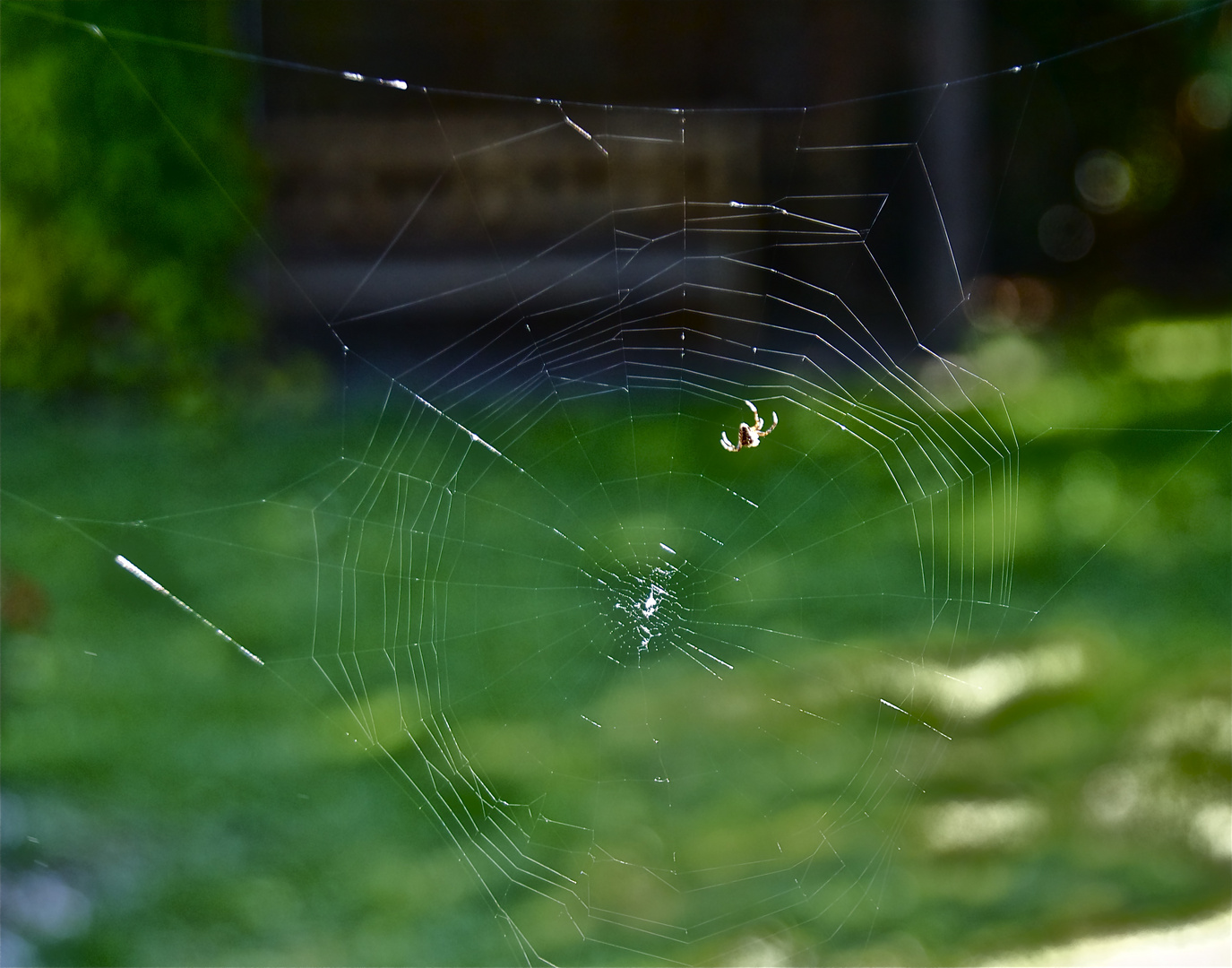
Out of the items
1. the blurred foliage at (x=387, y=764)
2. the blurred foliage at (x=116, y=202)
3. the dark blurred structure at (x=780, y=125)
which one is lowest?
the blurred foliage at (x=387, y=764)

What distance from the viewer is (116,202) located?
507 centimetres

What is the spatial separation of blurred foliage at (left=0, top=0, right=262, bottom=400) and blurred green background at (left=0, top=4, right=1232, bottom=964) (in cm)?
1

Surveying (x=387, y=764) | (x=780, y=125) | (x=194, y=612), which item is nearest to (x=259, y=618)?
(x=194, y=612)

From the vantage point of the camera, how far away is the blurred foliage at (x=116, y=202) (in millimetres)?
4926

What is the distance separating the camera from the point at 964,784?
3.20 m

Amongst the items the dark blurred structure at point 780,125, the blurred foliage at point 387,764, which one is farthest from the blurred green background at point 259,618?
the dark blurred structure at point 780,125

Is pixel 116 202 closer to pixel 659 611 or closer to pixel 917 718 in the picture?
pixel 659 611

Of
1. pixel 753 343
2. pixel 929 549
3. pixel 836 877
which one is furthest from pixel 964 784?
pixel 753 343

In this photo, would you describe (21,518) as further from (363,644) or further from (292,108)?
(292,108)

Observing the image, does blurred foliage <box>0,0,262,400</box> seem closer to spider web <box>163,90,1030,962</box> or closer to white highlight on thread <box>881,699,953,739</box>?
spider web <box>163,90,1030,962</box>

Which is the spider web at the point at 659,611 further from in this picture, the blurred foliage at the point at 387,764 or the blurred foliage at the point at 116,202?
the blurred foliage at the point at 116,202

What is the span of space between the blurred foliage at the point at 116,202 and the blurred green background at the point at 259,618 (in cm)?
1

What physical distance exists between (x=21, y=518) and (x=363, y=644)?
6.06 ft

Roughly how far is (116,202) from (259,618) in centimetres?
257
